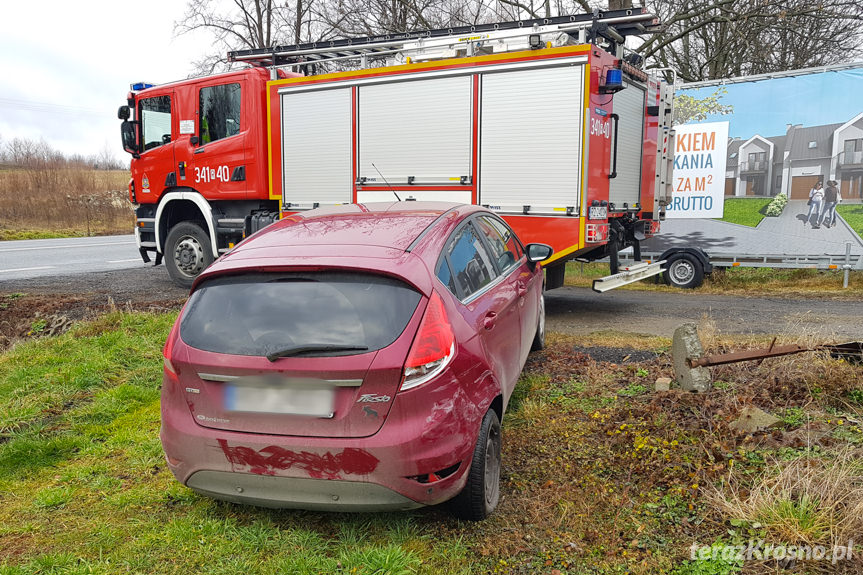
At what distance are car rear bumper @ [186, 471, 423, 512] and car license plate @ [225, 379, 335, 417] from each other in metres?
0.31

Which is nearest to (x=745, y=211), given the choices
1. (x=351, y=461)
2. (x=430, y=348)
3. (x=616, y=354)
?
(x=616, y=354)

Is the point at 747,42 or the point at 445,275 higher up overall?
the point at 747,42

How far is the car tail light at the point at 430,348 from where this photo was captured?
2.86m

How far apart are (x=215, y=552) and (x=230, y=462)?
44 centimetres

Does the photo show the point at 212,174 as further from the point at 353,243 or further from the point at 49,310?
the point at 353,243

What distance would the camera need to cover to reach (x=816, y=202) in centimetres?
1082

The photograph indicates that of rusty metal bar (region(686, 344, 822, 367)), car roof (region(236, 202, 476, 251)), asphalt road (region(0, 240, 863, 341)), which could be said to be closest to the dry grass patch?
rusty metal bar (region(686, 344, 822, 367))

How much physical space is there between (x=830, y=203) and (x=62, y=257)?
17.1 m

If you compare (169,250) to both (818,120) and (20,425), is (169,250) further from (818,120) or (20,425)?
(818,120)

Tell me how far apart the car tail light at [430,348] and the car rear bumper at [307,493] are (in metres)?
0.50

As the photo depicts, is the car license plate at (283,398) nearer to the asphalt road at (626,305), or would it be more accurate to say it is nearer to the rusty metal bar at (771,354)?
the rusty metal bar at (771,354)

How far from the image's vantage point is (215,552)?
3021 mm

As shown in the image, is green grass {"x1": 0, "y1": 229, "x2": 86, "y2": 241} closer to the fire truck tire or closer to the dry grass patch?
the fire truck tire

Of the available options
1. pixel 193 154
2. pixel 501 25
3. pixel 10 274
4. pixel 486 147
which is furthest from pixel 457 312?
pixel 10 274
